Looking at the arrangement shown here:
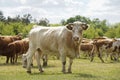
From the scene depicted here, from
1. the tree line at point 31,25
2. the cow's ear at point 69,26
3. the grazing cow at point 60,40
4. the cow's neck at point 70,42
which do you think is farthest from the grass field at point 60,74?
the tree line at point 31,25

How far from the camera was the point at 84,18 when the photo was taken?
144m

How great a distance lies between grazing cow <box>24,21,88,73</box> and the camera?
16.4 m

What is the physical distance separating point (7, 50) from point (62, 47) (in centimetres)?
1278

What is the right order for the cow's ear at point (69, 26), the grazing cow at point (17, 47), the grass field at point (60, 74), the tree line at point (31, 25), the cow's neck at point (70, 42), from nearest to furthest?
1. the grass field at point (60, 74)
2. the cow's ear at point (69, 26)
3. the cow's neck at point (70, 42)
4. the grazing cow at point (17, 47)
5. the tree line at point (31, 25)

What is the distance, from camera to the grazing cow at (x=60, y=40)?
16391 millimetres

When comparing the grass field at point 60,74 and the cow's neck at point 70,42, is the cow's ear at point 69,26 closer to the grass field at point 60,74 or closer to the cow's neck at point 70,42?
the cow's neck at point 70,42

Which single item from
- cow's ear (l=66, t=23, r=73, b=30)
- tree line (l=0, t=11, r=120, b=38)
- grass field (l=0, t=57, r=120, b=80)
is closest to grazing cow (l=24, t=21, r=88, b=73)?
cow's ear (l=66, t=23, r=73, b=30)

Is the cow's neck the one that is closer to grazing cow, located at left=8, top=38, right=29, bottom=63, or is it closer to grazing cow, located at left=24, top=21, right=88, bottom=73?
grazing cow, located at left=24, top=21, right=88, bottom=73

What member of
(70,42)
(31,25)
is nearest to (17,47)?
(70,42)

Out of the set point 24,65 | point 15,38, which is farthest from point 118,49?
point 24,65

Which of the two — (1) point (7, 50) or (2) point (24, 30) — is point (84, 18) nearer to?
(2) point (24, 30)

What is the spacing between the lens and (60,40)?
16969 mm

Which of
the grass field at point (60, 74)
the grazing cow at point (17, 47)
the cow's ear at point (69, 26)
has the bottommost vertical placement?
the grass field at point (60, 74)

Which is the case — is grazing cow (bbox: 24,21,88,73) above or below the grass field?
above
